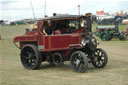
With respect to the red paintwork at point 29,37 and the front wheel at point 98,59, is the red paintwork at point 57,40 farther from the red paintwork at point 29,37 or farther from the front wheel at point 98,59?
the front wheel at point 98,59

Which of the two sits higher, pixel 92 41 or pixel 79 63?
pixel 92 41

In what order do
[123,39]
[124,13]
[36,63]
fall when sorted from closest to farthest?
1. [36,63]
2. [123,39]
3. [124,13]

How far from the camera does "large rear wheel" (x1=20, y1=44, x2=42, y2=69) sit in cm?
955

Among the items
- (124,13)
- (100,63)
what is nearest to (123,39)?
(100,63)

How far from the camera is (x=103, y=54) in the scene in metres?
9.60

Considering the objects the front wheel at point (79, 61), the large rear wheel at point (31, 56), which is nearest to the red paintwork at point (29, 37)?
the large rear wheel at point (31, 56)

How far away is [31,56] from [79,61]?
6.52 ft

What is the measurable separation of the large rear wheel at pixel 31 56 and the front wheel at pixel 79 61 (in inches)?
49.9

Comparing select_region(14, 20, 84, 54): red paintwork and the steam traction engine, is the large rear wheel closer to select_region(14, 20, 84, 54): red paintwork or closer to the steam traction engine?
the steam traction engine

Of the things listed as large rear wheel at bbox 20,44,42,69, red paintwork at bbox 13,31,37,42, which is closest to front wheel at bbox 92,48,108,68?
large rear wheel at bbox 20,44,42,69

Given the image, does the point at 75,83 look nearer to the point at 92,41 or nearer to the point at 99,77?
the point at 99,77

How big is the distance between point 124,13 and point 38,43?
92192 millimetres

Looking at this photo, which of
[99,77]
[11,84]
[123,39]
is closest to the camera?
[11,84]

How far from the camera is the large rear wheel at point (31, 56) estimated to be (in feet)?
31.3
